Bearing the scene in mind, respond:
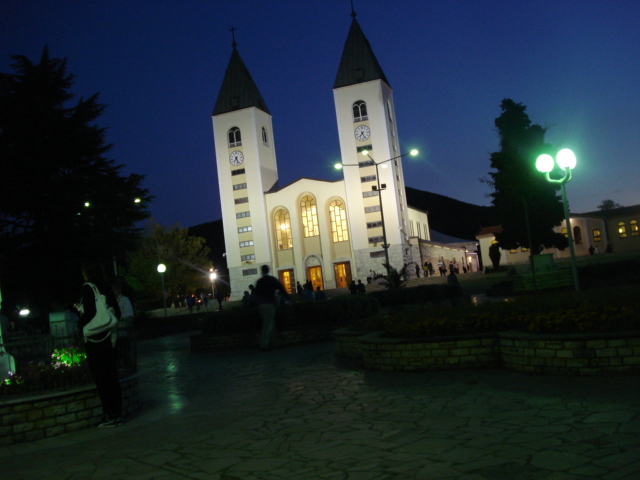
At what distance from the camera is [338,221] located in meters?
58.2

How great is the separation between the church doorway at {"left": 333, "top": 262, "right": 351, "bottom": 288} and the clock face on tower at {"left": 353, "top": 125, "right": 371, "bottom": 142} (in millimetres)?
11996

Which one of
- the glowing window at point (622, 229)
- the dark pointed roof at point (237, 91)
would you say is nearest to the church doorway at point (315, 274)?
the dark pointed roof at point (237, 91)

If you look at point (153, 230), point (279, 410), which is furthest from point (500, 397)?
point (153, 230)

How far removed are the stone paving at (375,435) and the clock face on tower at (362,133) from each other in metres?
47.9

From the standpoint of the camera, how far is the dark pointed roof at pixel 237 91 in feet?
196

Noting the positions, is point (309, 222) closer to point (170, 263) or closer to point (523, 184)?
point (170, 263)

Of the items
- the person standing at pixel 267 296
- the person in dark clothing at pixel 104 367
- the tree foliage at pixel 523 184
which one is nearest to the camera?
the person in dark clothing at pixel 104 367

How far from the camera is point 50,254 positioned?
25203 mm

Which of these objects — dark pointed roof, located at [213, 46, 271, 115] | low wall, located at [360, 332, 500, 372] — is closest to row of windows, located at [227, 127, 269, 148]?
dark pointed roof, located at [213, 46, 271, 115]

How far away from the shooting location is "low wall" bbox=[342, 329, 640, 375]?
6.63 metres

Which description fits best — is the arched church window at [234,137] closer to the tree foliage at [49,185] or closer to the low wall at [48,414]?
the tree foliage at [49,185]

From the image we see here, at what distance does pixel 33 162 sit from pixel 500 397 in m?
24.5

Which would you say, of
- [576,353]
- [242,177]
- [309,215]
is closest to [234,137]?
[242,177]

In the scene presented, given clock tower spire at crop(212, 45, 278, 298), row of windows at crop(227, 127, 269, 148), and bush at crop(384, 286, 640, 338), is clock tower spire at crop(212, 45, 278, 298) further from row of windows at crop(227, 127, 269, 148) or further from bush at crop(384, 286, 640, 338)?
bush at crop(384, 286, 640, 338)
